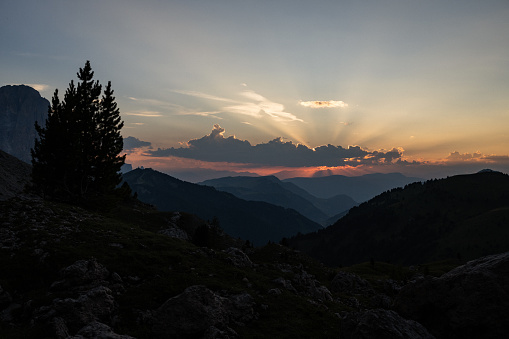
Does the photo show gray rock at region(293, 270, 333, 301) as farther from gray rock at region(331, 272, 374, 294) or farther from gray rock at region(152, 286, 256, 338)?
gray rock at region(152, 286, 256, 338)

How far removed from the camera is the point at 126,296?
811 inches

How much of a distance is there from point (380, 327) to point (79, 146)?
4922cm

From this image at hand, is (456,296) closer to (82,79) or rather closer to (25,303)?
(25,303)

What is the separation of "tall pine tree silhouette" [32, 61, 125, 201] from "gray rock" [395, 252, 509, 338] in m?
50.2

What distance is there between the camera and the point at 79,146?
4612cm

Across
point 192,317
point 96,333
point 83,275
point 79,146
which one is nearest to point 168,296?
point 192,317

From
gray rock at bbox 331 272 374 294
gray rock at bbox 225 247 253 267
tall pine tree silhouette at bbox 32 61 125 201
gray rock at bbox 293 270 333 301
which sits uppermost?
tall pine tree silhouette at bbox 32 61 125 201

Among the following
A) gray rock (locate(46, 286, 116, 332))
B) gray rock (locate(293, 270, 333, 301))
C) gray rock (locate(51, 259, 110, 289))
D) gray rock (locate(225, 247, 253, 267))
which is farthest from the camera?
gray rock (locate(293, 270, 333, 301))

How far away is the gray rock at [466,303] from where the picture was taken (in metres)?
16.3

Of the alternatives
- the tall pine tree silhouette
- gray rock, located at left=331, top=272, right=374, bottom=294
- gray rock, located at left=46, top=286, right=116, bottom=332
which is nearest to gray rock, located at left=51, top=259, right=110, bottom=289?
gray rock, located at left=46, top=286, right=116, bottom=332

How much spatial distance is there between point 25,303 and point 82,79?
149 ft

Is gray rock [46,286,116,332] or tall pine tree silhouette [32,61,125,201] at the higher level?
tall pine tree silhouette [32,61,125,201]

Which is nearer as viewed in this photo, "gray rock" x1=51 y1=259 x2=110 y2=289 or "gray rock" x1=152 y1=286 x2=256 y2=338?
"gray rock" x1=152 y1=286 x2=256 y2=338

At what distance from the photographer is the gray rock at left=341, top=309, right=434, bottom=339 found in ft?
48.9
